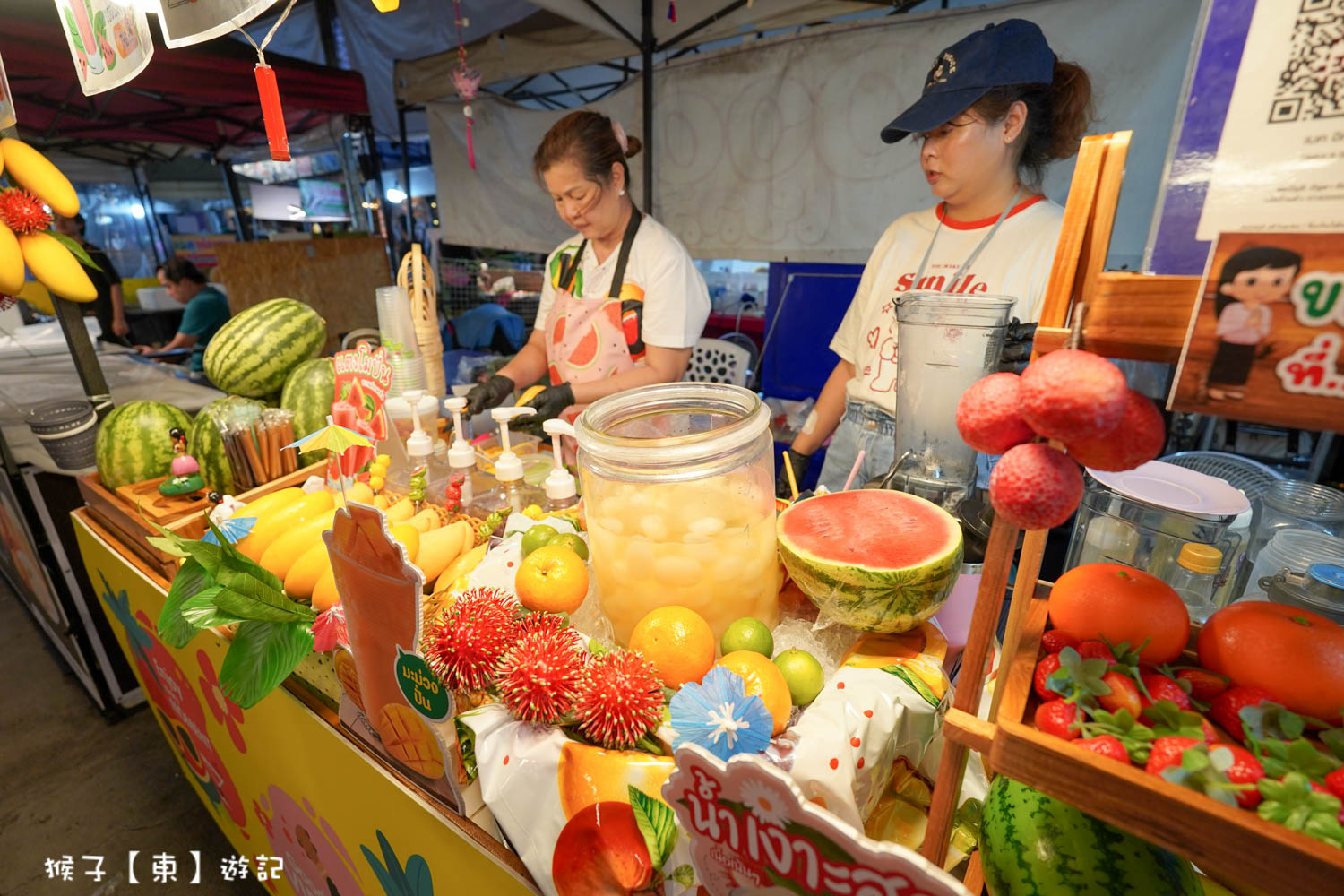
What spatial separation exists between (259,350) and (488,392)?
80 centimetres

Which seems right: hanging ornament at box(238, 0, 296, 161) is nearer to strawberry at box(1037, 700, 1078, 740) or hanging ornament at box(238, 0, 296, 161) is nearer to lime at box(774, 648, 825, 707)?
lime at box(774, 648, 825, 707)

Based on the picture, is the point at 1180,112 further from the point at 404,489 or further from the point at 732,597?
the point at 404,489

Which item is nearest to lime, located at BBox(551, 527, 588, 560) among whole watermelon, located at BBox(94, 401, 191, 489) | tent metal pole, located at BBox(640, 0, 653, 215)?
whole watermelon, located at BBox(94, 401, 191, 489)

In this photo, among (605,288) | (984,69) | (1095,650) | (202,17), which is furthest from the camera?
(605,288)

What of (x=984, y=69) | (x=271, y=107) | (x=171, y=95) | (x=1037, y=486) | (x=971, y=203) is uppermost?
(x=171, y=95)

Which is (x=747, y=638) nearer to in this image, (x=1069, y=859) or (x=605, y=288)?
(x=1069, y=859)

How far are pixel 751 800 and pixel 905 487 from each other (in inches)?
37.6

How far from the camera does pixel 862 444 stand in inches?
78.8

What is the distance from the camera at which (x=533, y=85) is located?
23.4 ft

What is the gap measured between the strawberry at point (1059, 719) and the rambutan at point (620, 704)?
1.45 ft

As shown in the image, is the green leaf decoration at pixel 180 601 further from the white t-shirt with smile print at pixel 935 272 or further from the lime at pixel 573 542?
the white t-shirt with smile print at pixel 935 272

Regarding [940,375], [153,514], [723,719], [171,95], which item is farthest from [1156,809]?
[171,95]

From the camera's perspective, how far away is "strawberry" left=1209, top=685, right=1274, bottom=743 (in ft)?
1.80

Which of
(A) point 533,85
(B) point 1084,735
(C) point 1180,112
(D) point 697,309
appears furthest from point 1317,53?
(A) point 533,85
